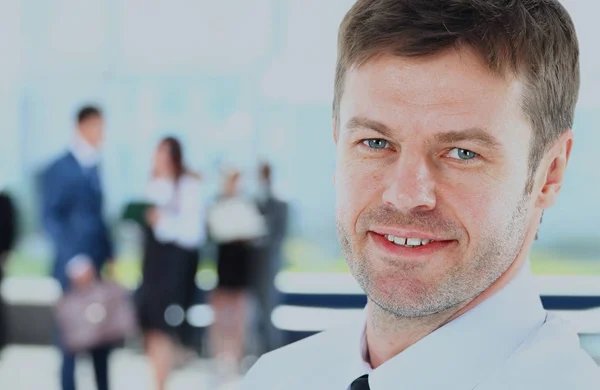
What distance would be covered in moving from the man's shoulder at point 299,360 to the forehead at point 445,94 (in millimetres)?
416

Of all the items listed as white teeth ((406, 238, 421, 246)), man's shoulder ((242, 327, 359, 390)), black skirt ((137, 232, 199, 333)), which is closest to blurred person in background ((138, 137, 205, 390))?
black skirt ((137, 232, 199, 333))

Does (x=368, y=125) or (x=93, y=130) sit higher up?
(x=368, y=125)

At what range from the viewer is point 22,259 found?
23.1ft

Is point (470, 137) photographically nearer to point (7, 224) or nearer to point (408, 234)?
point (408, 234)

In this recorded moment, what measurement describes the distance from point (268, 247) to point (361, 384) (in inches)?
150

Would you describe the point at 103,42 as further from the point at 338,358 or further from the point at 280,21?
the point at 338,358

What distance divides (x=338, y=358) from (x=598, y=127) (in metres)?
6.17

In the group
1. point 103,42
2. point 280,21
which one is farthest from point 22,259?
point 280,21

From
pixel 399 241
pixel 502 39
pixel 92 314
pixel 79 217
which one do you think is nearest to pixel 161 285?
pixel 92 314

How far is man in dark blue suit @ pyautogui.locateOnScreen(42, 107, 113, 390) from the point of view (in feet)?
12.8

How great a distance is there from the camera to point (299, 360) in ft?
4.36

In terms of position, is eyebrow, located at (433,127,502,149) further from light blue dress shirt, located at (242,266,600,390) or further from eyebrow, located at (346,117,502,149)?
light blue dress shirt, located at (242,266,600,390)

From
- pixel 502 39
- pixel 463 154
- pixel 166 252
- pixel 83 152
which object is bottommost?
pixel 166 252

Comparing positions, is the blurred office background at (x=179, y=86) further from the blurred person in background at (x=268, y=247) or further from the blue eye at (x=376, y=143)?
the blue eye at (x=376, y=143)
